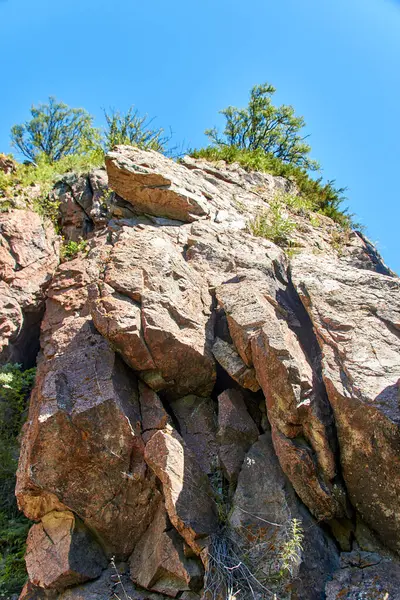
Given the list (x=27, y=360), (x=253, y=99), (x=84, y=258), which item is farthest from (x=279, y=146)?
(x=27, y=360)

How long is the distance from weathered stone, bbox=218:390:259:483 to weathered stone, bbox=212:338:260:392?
0.27 meters

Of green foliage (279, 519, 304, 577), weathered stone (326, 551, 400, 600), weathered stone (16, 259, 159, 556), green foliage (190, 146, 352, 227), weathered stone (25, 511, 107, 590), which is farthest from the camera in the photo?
green foliage (190, 146, 352, 227)

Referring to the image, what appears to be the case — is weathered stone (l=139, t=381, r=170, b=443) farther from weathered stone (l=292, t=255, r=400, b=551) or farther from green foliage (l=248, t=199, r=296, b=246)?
green foliage (l=248, t=199, r=296, b=246)

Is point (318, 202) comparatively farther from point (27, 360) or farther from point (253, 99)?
point (27, 360)

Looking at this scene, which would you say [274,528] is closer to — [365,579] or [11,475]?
[365,579]

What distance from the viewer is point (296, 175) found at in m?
12.4

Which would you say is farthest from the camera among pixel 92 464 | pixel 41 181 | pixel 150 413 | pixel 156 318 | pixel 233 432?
pixel 41 181

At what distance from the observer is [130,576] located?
5.03 metres

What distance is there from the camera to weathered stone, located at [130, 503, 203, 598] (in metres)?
4.61

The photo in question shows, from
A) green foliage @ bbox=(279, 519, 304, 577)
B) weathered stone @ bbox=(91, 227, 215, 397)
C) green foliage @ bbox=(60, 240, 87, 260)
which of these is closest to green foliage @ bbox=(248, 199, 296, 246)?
weathered stone @ bbox=(91, 227, 215, 397)

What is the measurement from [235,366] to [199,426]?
2.84 ft

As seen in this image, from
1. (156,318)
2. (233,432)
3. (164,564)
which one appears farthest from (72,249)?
(164,564)

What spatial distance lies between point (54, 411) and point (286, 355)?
8.57ft

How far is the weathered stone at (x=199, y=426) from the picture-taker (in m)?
5.46
